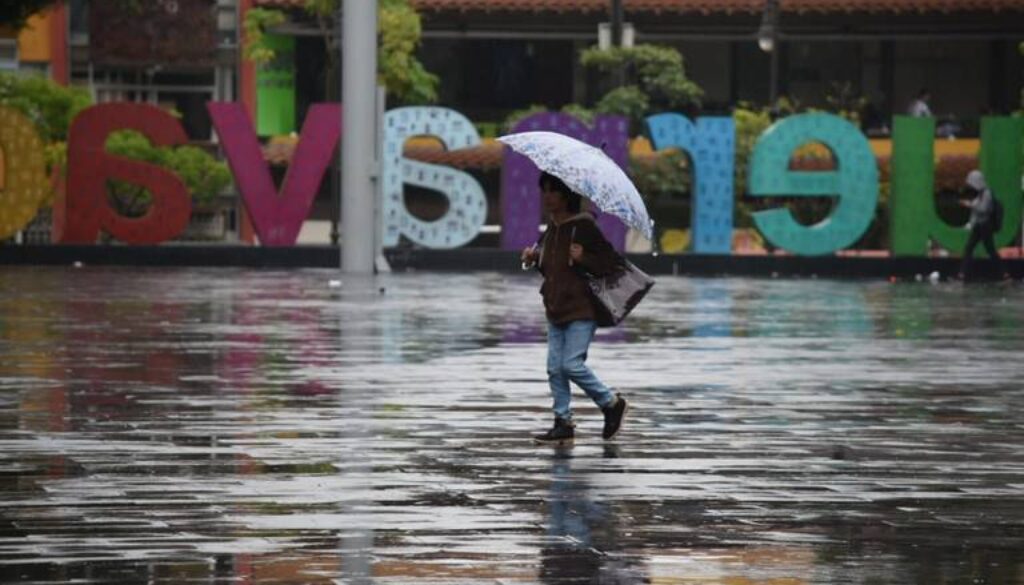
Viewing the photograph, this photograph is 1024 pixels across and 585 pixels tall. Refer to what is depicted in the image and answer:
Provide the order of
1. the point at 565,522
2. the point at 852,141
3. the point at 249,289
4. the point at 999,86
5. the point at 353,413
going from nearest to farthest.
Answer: the point at 565,522
the point at 353,413
the point at 249,289
the point at 852,141
the point at 999,86

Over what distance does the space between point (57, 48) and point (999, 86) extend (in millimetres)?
18754

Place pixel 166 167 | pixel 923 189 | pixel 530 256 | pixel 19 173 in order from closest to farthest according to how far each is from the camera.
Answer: pixel 530 256 → pixel 923 189 → pixel 19 173 → pixel 166 167

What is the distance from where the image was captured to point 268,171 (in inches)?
1581

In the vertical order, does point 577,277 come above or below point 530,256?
below

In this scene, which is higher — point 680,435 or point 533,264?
point 533,264

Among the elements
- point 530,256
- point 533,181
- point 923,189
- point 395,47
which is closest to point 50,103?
point 395,47

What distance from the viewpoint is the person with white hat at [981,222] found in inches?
1527

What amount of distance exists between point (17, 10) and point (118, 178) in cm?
678

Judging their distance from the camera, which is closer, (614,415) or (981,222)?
(614,415)

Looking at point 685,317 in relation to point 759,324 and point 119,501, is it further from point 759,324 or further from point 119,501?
point 119,501

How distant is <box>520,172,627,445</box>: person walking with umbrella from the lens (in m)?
15.1

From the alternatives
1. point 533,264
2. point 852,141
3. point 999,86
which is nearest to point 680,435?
point 533,264

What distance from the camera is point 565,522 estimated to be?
11.6 m

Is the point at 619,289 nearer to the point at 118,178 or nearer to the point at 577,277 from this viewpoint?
the point at 577,277
